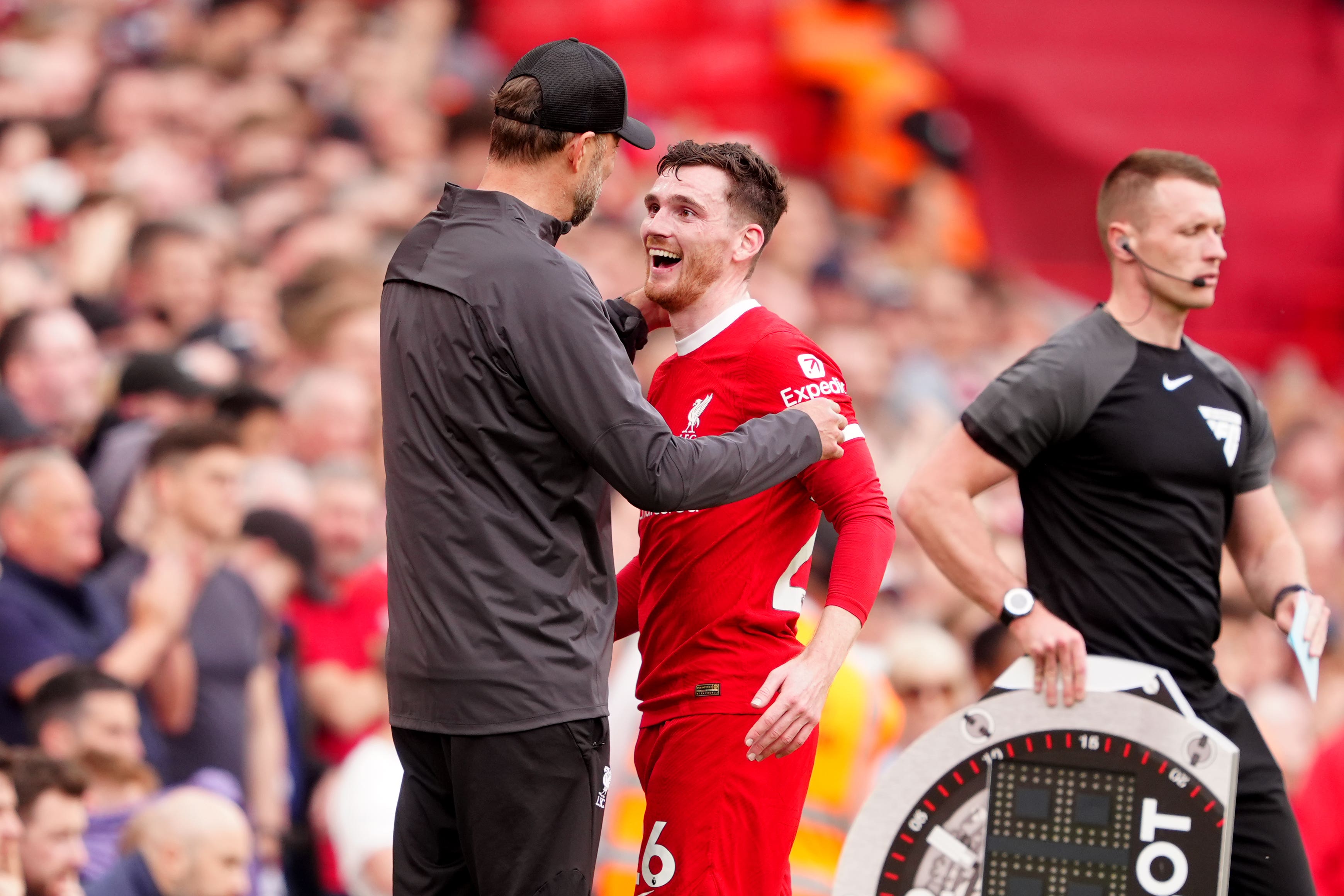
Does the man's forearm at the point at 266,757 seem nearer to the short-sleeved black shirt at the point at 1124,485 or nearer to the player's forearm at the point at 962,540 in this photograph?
the player's forearm at the point at 962,540

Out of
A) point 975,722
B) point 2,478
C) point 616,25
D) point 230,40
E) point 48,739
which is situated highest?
point 616,25

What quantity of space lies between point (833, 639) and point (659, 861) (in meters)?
0.61

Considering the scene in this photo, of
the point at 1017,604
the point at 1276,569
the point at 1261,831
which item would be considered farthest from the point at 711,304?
the point at 1261,831

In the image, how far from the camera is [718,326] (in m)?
3.87

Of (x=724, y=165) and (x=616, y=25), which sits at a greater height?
(x=616, y=25)

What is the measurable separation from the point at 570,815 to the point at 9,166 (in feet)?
20.6

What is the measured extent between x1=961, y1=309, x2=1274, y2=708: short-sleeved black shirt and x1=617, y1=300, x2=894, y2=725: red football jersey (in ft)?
1.88

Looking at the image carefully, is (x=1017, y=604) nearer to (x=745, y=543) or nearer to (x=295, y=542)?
(x=745, y=543)

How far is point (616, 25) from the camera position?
17406mm

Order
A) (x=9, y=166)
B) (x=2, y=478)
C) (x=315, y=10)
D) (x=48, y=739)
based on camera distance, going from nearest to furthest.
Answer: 1. (x=48, y=739)
2. (x=2, y=478)
3. (x=9, y=166)
4. (x=315, y=10)

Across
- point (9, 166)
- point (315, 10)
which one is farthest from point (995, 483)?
point (315, 10)

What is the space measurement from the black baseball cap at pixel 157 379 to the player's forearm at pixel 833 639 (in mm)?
3852

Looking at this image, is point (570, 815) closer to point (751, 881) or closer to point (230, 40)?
point (751, 881)

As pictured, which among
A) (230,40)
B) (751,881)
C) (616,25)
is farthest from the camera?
(616,25)
